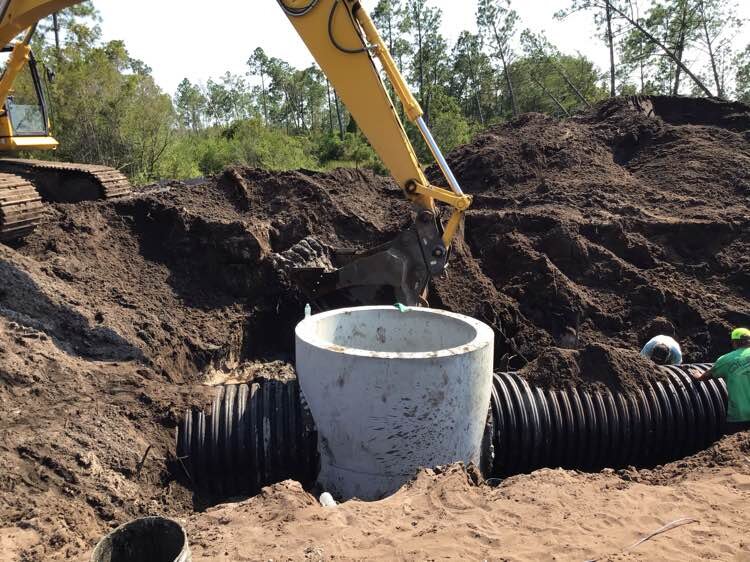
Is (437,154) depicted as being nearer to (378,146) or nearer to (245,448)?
(378,146)

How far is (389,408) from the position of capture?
4.39 meters

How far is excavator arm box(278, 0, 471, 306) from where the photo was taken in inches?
245

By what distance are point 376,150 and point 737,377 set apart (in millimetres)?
4402

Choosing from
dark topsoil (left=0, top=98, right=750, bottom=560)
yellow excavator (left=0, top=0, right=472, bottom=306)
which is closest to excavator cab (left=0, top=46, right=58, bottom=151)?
yellow excavator (left=0, top=0, right=472, bottom=306)

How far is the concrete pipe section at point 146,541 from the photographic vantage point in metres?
3.00

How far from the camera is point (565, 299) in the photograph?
8305 millimetres

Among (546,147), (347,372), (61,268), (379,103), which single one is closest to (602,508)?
(347,372)

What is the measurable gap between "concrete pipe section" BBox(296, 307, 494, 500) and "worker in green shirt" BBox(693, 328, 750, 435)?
2.36 meters

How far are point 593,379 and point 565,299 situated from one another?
2.73 meters

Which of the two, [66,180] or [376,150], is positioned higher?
[376,150]

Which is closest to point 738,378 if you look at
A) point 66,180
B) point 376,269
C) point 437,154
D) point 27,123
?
point 437,154

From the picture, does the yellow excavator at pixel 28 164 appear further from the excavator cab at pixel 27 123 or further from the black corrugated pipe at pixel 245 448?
the black corrugated pipe at pixel 245 448

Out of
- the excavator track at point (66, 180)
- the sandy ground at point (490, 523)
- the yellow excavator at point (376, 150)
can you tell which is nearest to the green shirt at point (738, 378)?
the sandy ground at point (490, 523)

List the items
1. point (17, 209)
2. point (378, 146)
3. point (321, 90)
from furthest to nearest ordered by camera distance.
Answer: point (321, 90), point (17, 209), point (378, 146)
